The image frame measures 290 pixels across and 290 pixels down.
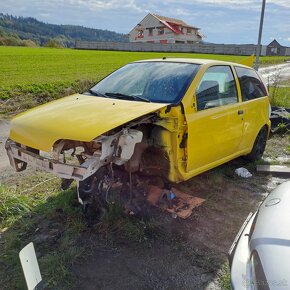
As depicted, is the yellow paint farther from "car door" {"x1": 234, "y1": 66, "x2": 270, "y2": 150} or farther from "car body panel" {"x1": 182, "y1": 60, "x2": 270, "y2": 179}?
"car door" {"x1": 234, "y1": 66, "x2": 270, "y2": 150}

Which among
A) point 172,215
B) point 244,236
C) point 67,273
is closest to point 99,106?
point 172,215

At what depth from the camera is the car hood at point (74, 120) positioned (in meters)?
3.35

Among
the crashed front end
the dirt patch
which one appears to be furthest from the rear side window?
the crashed front end

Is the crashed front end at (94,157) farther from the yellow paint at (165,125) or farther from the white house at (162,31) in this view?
the white house at (162,31)

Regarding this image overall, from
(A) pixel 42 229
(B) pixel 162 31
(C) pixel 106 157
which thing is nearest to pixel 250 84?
(C) pixel 106 157

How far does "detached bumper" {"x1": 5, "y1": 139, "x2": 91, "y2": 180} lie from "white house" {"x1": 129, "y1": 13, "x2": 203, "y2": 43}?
7984 centimetres

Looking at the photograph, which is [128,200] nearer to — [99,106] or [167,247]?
[167,247]

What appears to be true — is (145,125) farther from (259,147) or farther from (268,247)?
(259,147)

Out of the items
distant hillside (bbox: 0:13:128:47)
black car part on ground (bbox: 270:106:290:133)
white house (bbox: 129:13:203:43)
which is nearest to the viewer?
black car part on ground (bbox: 270:106:290:133)

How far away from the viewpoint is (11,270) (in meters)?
3.22

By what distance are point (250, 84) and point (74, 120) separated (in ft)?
10.8

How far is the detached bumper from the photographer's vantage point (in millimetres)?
3367

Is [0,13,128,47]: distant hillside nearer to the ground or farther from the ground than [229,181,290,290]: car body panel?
farther from the ground

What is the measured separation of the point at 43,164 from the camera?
3588mm
